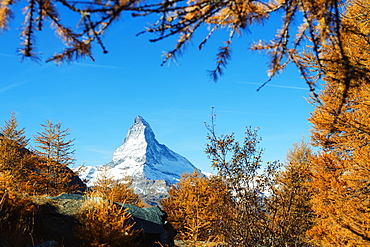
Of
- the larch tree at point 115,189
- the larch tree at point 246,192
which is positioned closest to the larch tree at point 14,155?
the larch tree at point 115,189

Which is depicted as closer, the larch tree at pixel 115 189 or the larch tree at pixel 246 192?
the larch tree at pixel 246 192

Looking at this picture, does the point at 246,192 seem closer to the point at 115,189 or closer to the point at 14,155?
the point at 115,189

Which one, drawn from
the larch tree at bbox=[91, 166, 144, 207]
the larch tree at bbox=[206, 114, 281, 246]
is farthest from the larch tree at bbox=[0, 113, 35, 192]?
the larch tree at bbox=[206, 114, 281, 246]

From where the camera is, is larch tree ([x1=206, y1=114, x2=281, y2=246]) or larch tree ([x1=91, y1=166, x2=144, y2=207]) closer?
larch tree ([x1=206, y1=114, x2=281, y2=246])

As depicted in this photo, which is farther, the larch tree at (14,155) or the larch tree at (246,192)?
the larch tree at (14,155)

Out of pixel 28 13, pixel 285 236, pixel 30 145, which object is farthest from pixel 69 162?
pixel 28 13

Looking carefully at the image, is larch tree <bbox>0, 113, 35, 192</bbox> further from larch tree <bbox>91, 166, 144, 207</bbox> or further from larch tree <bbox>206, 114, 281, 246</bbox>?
larch tree <bbox>206, 114, 281, 246</bbox>

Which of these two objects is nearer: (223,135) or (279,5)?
(279,5)

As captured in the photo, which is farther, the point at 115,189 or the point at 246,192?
the point at 115,189

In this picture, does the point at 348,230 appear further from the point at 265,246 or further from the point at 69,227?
the point at 69,227

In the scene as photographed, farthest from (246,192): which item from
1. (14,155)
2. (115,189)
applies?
(14,155)

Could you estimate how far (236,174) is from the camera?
7496 millimetres

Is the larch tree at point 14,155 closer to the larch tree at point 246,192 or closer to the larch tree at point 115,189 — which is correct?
the larch tree at point 115,189

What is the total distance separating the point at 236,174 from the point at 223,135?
114cm
